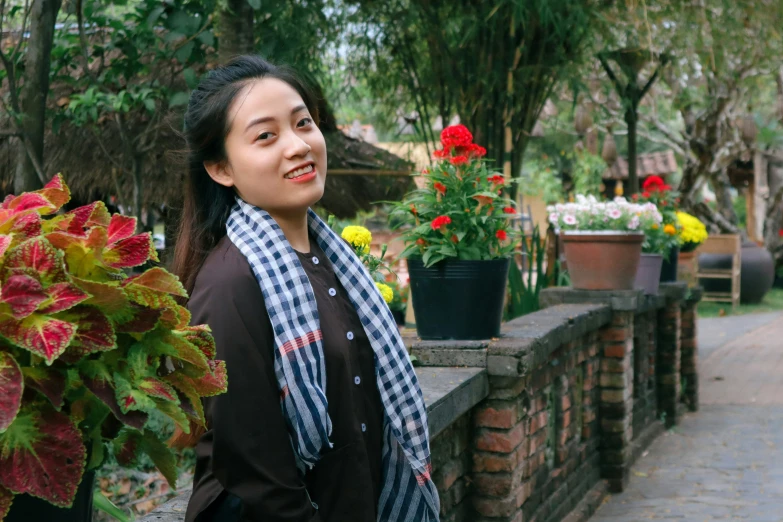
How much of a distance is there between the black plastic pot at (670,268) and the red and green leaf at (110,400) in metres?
6.44

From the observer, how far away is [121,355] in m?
1.14

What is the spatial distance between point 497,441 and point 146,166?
13.2 feet

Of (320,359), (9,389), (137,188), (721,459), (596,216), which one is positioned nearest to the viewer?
(9,389)

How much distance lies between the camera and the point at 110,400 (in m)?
1.06

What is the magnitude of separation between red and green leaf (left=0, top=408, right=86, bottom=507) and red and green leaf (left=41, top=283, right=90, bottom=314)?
0.39 ft

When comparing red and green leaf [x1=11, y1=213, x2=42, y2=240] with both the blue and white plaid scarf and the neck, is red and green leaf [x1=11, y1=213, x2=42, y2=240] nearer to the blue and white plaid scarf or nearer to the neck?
the blue and white plaid scarf

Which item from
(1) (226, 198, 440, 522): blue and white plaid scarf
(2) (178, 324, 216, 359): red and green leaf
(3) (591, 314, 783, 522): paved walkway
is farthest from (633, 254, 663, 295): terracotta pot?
(2) (178, 324, 216, 359): red and green leaf

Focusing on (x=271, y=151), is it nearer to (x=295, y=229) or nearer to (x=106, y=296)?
(x=295, y=229)

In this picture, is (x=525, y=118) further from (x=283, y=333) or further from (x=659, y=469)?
(x=283, y=333)

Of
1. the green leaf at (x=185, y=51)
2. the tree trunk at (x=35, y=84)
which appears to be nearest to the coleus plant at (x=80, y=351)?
the tree trunk at (x=35, y=84)

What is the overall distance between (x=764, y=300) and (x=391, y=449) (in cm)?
1627

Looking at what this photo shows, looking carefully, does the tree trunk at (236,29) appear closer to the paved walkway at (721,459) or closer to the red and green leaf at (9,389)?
the paved walkway at (721,459)

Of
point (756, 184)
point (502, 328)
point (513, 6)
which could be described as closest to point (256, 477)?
point (502, 328)

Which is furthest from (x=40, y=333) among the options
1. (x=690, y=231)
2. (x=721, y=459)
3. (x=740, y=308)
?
(x=740, y=308)
